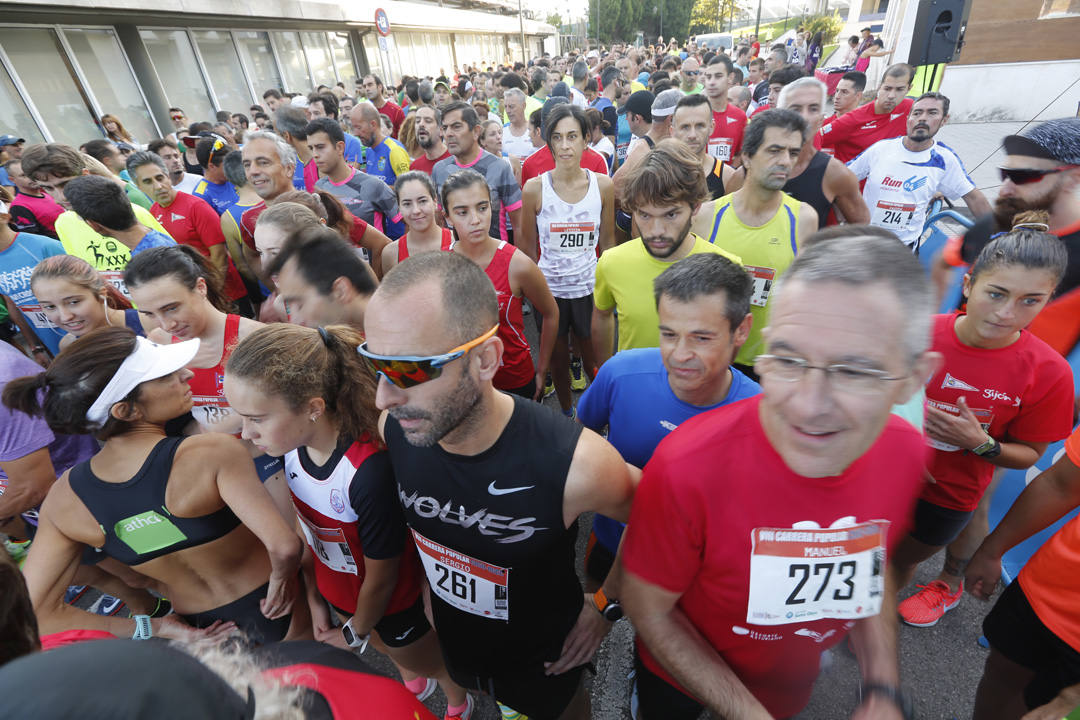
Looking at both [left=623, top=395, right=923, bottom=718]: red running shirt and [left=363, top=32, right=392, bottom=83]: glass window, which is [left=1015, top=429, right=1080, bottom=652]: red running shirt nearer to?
[left=623, top=395, right=923, bottom=718]: red running shirt

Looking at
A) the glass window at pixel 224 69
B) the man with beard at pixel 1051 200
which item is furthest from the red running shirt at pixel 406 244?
the glass window at pixel 224 69

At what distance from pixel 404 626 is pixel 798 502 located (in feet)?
6.22

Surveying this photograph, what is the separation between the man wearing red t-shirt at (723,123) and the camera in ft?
21.4

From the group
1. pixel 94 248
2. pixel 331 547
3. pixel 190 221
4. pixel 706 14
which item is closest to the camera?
pixel 331 547

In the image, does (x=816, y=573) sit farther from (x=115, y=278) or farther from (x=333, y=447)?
(x=115, y=278)

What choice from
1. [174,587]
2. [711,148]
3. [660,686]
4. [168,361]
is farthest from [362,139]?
[660,686]

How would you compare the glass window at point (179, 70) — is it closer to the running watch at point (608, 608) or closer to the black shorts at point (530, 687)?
the black shorts at point (530, 687)

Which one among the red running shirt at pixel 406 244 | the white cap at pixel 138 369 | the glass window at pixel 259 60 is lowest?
the red running shirt at pixel 406 244

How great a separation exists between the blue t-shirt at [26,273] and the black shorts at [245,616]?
293 cm

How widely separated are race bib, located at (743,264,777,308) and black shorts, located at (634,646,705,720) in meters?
2.26

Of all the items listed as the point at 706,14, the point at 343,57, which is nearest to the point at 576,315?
the point at 343,57

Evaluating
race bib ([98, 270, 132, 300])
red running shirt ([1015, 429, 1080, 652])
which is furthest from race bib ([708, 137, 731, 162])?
race bib ([98, 270, 132, 300])

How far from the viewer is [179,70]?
14961mm

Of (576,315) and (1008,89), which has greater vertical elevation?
(1008,89)
